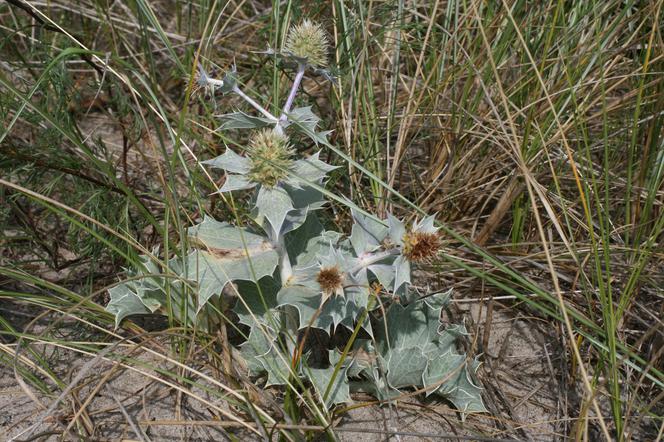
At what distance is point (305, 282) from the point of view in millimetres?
1338

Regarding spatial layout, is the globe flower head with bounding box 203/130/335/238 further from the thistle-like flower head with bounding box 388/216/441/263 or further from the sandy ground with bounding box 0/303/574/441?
the sandy ground with bounding box 0/303/574/441

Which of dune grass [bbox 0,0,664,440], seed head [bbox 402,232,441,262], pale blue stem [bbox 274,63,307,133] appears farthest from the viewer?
dune grass [bbox 0,0,664,440]

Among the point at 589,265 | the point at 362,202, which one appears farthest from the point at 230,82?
the point at 589,265

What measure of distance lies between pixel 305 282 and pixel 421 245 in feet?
0.92

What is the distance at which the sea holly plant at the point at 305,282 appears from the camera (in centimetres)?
124

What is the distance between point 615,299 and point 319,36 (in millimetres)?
960

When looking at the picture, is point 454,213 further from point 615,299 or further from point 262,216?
point 262,216

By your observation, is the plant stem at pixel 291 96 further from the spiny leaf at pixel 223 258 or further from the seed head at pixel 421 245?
the seed head at pixel 421 245

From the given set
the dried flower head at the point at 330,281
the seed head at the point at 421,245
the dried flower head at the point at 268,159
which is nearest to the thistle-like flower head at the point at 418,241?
the seed head at the point at 421,245

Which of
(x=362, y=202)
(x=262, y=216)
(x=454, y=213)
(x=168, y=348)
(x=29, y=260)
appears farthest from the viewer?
(x=454, y=213)

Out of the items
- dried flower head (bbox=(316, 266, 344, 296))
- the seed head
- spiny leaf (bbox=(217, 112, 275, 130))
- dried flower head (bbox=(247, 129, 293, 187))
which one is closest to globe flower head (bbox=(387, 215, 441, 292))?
the seed head

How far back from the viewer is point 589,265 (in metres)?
1.67

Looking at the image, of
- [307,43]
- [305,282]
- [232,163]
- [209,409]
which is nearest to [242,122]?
[232,163]

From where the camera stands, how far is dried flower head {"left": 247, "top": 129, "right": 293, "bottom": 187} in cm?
123
